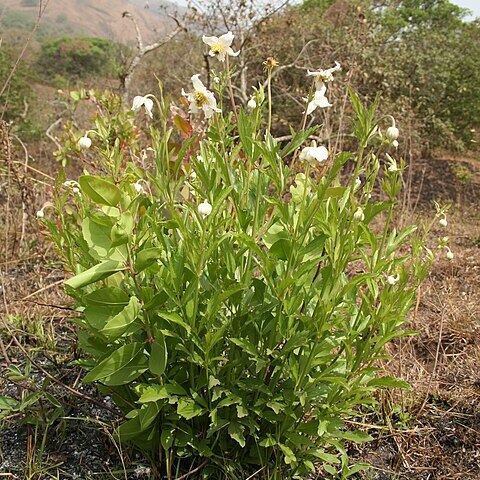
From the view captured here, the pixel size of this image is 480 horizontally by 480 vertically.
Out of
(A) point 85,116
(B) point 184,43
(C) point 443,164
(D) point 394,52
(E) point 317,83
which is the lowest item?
(A) point 85,116

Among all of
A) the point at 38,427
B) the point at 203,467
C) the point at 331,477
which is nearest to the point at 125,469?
the point at 203,467

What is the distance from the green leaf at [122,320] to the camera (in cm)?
114

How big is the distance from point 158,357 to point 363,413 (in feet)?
3.22

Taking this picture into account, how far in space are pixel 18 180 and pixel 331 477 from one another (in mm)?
2434

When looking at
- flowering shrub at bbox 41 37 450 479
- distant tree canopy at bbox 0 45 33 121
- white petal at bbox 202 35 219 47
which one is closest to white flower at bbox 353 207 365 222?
flowering shrub at bbox 41 37 450 479

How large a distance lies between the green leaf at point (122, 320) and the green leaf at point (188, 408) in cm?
24

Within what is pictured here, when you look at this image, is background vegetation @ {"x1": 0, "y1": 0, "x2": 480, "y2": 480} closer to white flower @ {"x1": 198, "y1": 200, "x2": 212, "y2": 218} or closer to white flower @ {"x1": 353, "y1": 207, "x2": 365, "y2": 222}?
white flower @ {"x1": 353, "y1": 207, "x2": 365, "y2": 222}

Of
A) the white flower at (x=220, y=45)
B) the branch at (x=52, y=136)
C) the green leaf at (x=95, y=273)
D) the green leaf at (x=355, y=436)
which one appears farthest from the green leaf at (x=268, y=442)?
the branch at (x=52, y=136)

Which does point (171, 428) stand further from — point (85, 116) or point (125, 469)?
point (85, 116)

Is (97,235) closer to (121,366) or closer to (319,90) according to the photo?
(121,366)

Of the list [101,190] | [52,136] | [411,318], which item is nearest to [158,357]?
[101,190]

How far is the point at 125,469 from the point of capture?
1.50 metres

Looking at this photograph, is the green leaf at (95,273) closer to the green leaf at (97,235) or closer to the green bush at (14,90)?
the green leaf at (97,235)

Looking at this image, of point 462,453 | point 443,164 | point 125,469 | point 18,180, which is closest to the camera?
point 125,469
